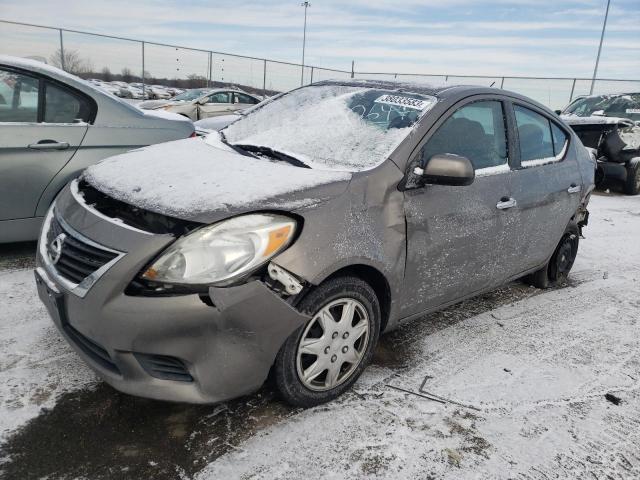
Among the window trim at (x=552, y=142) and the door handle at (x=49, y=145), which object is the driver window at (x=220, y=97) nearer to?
the door handle at (x=49, y=145)

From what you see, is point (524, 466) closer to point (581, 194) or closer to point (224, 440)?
point (224, 440)

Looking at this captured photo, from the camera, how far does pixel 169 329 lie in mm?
1978

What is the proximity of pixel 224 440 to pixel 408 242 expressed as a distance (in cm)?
130

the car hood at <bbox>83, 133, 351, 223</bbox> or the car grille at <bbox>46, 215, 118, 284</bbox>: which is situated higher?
the car hood at <bbox>83, 133, 351, 223</bbox>

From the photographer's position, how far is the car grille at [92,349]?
214 cm

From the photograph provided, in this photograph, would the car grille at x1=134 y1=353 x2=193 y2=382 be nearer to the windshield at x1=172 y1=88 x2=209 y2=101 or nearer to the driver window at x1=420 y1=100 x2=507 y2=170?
the driver window at x1=420 y1=100 x2=507 y2=170

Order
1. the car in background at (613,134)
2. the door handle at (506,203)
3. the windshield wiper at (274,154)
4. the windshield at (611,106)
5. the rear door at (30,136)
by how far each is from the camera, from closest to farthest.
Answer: the windshield wiper at (274,154) < the door handle at (506,203) < the rear door at (30,136) < the car in background at (613,134) < the windshield at (611,106)

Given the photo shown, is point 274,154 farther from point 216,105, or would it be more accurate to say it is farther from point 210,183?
point 216,105

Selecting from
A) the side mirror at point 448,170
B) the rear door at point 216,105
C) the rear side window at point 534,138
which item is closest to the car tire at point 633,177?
the rear side window at point 534,138

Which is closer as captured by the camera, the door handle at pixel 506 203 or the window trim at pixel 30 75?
the door handle at pixel 506 203

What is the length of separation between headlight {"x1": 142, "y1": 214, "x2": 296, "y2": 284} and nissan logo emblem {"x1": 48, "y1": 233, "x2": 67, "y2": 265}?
1.83ft

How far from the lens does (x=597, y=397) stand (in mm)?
2809

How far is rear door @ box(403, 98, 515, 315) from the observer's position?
2754mm

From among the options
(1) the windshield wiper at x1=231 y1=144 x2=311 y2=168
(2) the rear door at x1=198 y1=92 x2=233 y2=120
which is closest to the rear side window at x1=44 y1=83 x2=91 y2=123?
(1) the windshield wiper at x1=231 y1=144 x2=311 y2=168
